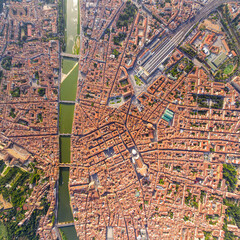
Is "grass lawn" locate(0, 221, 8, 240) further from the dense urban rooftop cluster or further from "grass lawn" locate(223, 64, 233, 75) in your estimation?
"grass lawn" locate(223, 64, 233, 75)

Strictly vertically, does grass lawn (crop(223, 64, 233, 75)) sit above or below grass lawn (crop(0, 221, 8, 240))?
above

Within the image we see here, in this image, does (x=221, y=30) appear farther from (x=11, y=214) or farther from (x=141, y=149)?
(x=11, y=214)

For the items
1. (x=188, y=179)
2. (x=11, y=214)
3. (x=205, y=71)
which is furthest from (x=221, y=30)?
(x=11, y=214)

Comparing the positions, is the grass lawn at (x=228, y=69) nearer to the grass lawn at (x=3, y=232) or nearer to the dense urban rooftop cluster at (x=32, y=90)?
the dense urban rooftop cluster at (x=32, y=90)

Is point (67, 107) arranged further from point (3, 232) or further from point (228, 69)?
point (228, 69)

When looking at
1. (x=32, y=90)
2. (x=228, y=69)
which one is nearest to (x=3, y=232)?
(x=32, y=90)

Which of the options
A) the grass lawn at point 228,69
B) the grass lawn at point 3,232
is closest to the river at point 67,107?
the grass lawn at point 3,232

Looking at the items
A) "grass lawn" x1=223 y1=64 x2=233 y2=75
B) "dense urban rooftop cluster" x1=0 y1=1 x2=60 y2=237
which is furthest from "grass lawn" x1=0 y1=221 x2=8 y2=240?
"grass lawn" x1=223 y1=64 x2=233 y2=75

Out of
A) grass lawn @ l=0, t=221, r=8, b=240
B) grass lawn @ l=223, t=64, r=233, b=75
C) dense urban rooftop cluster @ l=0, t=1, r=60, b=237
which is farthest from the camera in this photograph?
grass lawn @ l=223, t=64, r=233, b=75
